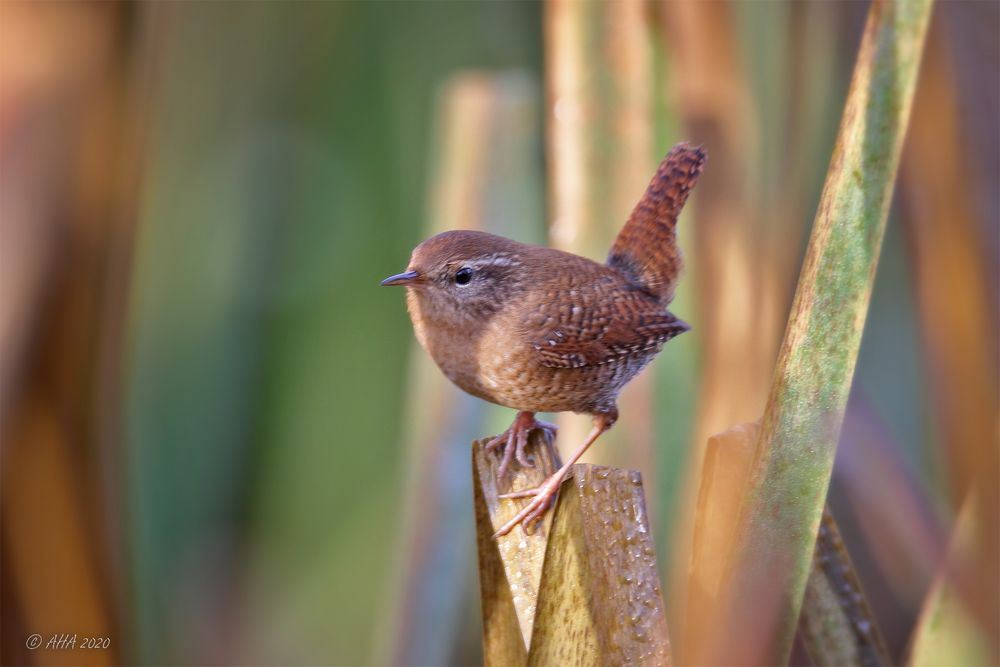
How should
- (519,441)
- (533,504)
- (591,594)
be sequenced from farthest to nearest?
1. (519,441)
2. (533,504)
3. (591,594)

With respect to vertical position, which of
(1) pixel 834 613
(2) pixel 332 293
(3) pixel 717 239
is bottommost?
(1) pixel 834 613

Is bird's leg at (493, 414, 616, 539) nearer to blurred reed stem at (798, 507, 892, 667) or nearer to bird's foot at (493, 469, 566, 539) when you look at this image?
bird's foot at (493, 469, 566, 539)

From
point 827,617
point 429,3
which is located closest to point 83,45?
point 827,617

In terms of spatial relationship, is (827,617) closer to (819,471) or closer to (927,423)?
(819,471)

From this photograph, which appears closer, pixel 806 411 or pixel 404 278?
pixel 806 411

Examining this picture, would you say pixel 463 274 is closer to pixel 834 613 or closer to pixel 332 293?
pixel 332 293

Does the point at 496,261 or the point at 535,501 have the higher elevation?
the point at 496,261

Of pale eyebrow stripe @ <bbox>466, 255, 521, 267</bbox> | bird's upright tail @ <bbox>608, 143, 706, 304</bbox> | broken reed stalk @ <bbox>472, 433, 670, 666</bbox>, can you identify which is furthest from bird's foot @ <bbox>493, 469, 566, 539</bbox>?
bird's upright tail @ <bbox>608, 143, 706, 304</bbox>

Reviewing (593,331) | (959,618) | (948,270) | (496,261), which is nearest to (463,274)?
(496,261)
